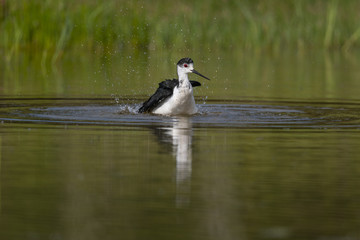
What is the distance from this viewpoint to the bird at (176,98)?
42.0 ft

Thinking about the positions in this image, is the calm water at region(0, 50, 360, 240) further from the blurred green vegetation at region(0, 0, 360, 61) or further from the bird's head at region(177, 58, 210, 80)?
the blurred green vegetation at region(0, 0, 360, 61)

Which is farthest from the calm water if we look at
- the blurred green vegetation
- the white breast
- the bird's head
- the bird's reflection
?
the blurred green vegetation

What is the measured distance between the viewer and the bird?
12812 mm

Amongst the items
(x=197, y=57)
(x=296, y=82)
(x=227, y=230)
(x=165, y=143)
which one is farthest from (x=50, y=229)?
(x=197, y=57)

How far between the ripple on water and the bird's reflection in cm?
25

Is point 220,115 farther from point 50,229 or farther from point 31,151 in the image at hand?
point 50,229

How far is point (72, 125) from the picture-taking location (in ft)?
36.1

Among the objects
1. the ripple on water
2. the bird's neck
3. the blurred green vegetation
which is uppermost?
the blurred green vegetation

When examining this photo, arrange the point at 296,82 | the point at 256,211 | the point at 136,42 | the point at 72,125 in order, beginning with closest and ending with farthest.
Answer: the point at 256,211 → the point at 72,125 → the point at 296,82 → the point at 136,42

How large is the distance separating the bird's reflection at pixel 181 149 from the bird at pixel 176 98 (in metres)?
0.45

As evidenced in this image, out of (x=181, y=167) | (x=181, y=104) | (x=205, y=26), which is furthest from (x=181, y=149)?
(x=205, y=26)

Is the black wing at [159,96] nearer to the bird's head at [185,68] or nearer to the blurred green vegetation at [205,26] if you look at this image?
the bird's head at [185,68]

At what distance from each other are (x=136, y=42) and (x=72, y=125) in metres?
14.8

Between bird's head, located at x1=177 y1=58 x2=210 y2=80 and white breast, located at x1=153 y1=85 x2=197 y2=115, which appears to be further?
bird's head, located at x1=177 y1=58 x2=210 y2=80
